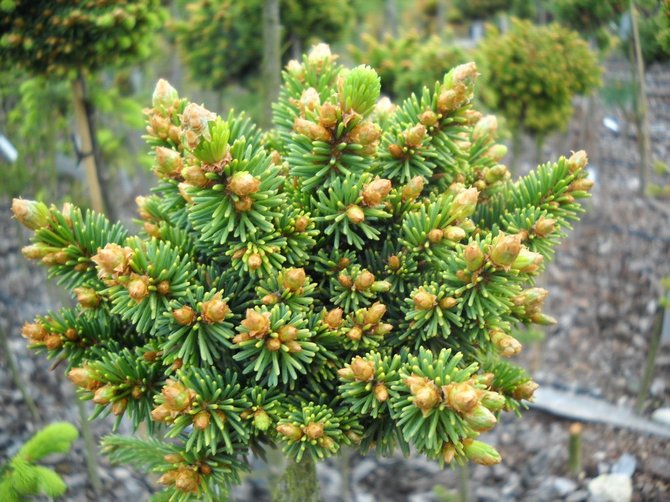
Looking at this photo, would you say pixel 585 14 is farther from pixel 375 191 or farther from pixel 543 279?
pixel 375 191

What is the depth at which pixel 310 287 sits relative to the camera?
1656mm

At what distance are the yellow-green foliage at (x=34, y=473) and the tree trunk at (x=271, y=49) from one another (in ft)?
8.46

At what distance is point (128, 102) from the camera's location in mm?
4719

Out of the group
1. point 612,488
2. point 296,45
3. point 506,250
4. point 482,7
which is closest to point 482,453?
point 506,250

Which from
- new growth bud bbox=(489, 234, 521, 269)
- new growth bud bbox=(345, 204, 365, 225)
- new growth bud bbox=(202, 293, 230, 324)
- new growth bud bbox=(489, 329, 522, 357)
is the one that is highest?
new growth bud bbox=(345, 204, 365, 225)

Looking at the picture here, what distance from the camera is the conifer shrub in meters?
1.54

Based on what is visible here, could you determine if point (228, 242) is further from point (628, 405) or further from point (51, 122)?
point (628, 405)

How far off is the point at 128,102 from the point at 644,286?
572cm

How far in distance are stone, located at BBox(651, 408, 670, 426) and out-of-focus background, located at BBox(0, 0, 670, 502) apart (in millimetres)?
12

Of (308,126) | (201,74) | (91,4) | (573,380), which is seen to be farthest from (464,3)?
(308,126)

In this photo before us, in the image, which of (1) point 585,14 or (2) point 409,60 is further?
(1) point 585,14

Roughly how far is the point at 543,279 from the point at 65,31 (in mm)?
4393

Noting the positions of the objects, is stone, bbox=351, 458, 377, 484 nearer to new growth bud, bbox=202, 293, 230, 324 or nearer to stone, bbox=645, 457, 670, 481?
stone, bbox=645, 457, 670, 481

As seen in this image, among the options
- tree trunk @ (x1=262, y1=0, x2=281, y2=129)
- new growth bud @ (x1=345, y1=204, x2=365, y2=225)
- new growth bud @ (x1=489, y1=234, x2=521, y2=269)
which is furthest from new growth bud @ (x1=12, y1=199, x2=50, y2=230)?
tree trunk @ (x1=262, y1=0, x2=281, y2=129)
